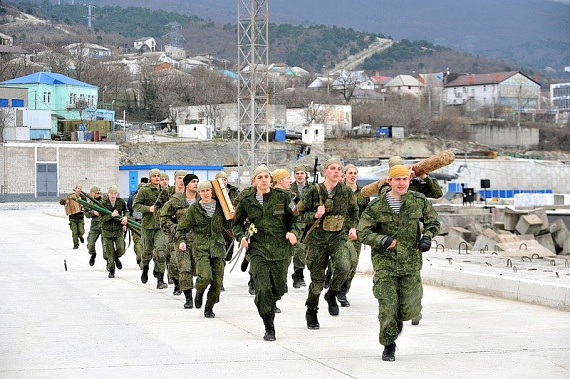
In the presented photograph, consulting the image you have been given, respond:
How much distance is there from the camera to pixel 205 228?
14.3m

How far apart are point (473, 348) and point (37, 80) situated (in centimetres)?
9488

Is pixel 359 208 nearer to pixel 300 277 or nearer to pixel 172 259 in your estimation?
pixel 172 259

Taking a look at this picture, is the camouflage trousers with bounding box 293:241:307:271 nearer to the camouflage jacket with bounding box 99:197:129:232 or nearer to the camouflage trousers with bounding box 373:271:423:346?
the camouflage jacket with bounding box 99:197:129:232

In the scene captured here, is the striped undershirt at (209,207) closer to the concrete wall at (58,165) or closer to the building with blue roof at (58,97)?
the concrete wall at (58,165)

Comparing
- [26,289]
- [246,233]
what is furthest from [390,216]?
[26,289]

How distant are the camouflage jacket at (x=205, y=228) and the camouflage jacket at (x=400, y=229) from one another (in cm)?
349

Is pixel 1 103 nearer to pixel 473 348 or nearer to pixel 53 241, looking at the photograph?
pixel 53 241

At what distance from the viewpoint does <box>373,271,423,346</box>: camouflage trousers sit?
10.5 metres

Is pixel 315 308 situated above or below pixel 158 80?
below

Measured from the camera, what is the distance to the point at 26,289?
18234 millimetres

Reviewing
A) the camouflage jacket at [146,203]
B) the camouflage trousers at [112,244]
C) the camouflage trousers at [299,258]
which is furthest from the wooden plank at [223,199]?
the camouflage trousers at [112,244]

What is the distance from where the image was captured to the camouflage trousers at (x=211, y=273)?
14062 millimetres

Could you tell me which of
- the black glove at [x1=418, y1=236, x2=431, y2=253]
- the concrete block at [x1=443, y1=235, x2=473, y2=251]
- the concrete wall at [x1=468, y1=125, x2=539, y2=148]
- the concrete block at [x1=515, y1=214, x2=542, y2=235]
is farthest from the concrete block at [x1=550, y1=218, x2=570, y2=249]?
the concrete wall at [x1=468, y1=125, x2=539, y2=148]

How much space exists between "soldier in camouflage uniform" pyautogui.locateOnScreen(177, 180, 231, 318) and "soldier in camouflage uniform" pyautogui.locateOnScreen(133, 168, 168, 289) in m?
3.47
